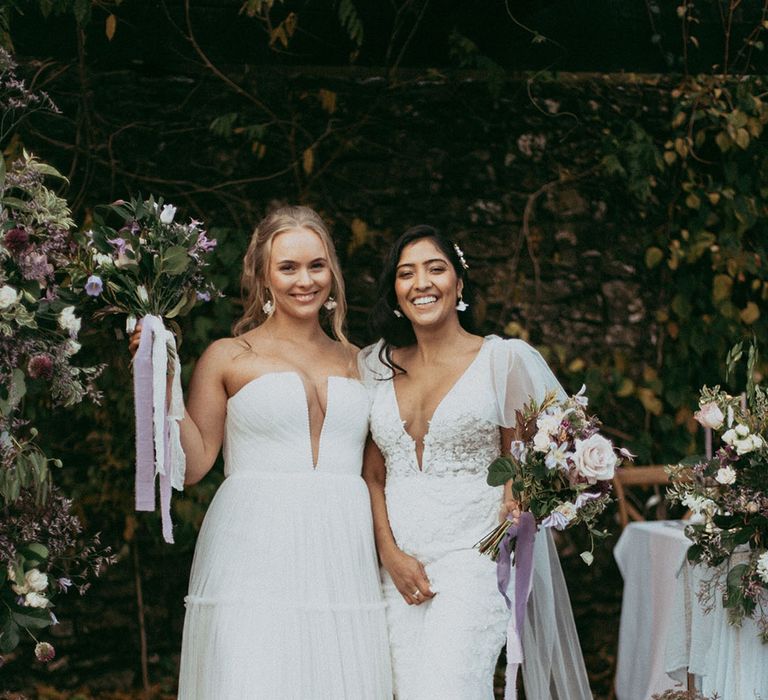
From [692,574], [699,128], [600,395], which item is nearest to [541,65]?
[699,128]

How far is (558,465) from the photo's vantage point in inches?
126

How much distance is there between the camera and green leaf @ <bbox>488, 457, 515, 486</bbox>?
3295 millimetres

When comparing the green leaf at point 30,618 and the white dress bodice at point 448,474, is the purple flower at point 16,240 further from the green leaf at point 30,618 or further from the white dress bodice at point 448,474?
the white dress bodice at point 448,474

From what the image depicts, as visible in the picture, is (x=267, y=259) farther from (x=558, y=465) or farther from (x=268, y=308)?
(x=558, y=465)

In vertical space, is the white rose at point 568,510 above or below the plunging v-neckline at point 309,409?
below

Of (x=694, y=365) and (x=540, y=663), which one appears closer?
(x=540, y=663)

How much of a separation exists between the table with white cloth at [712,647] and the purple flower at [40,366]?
2.03 metres

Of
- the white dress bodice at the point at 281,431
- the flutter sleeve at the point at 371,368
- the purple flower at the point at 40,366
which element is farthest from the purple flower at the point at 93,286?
the flutter sleeve at the point at 371,368

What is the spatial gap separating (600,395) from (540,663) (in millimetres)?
1889

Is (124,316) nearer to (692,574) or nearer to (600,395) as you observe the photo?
(692,574)

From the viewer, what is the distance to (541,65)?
5.36m

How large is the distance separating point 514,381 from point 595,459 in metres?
0.56

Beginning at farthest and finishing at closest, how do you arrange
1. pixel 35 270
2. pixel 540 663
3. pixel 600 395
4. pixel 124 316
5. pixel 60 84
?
pixel 600 395 < pixel 60 84 < pixel 540 663 < pixel 124 316 < pixel 35 270

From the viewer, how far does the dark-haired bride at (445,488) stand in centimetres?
350
